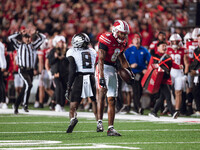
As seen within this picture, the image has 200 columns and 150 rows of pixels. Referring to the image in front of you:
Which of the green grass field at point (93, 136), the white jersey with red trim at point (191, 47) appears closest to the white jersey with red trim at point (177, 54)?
the white jersey with red trim at point (191, 47)

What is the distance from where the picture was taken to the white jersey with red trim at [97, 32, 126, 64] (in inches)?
354

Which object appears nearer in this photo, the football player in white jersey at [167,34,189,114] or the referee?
the football player in white jersey at [167,34,189,114]

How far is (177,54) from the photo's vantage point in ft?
47.3

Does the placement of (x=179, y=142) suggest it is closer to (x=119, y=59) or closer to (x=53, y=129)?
(x=119, y=59)

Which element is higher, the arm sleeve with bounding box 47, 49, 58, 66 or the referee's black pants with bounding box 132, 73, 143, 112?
the arm sleeve with bounding box 47, 49, 58, 66

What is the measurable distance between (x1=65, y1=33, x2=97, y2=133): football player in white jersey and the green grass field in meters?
0.58

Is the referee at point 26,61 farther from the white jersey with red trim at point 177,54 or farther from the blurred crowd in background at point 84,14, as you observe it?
the blurred crowd in background at point 84,14

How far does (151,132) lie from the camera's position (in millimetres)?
9469

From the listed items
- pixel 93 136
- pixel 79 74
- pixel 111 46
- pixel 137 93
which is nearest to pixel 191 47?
pixel 137 93

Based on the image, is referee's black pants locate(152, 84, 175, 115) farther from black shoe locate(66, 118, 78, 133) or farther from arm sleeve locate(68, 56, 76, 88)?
black shoe locate(66, 118, 78, 133)

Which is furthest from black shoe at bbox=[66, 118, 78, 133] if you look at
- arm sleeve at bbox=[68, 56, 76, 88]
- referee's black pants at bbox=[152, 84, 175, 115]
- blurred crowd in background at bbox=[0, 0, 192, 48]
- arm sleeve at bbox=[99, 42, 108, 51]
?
blurred crowd in background at bbox=[0, 0, 192, 48]

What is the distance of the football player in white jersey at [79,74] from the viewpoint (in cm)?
961

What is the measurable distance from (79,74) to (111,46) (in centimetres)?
106

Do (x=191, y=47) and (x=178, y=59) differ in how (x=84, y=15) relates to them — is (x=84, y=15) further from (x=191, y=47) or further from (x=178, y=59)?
(x=178, y=59)
